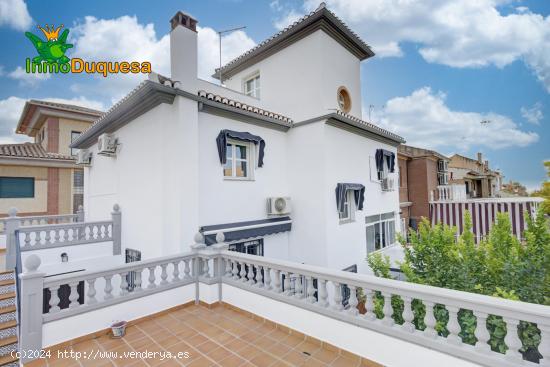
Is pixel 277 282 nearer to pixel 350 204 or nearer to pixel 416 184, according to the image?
pixel 350 204

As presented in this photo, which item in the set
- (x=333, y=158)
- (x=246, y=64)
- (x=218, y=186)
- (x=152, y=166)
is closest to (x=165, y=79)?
(x=152, y=166)

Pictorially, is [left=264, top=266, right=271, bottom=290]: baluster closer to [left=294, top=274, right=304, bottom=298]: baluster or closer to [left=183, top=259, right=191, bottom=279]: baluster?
[left=294, top=274, right=304, bottom=298]: baluster

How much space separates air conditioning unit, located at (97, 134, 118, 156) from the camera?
932 cm

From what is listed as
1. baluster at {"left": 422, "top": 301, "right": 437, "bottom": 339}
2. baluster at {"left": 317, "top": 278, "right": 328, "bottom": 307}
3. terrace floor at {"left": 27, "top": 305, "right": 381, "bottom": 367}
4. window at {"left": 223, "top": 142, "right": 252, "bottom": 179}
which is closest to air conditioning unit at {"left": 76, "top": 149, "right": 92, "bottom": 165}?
window at {"left": 223, "top": 142, "right": 252, "bottom": 179}

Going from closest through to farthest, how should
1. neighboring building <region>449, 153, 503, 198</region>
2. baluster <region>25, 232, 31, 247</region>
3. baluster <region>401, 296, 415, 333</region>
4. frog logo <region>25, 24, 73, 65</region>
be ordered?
baluster <region>401, 296, 415, 333</region> < baluster <region>25, 232, 31, 247</region> < frog logo <region>25, 24, 73, 65</region> < neighboring building <region>449, 153, 503, 198</region>

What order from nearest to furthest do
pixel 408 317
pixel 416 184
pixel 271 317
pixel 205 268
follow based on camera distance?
pixel 408 317 → pixel 271 317 → pixel 205 268 → pixel 416 184

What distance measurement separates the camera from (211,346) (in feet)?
13.2

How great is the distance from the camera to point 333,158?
996cm

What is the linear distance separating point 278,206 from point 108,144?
6883 millimetres

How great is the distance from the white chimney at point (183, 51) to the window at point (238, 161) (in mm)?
2323

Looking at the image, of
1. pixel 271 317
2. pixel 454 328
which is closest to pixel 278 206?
pixel 271 317

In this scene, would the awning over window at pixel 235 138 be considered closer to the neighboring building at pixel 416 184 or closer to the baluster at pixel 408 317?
the baluster at pixel 408 317

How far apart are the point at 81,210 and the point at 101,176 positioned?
3.38 meters

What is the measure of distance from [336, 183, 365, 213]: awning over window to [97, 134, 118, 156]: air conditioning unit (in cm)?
886
